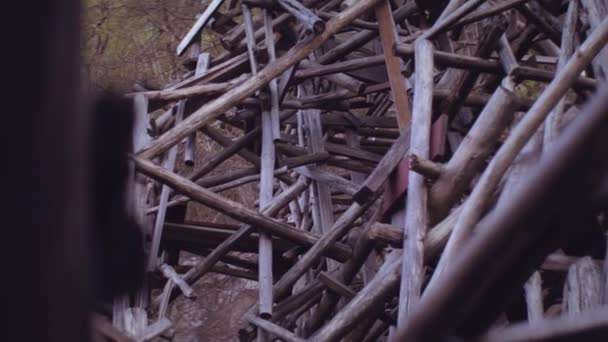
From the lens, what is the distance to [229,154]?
855 cm

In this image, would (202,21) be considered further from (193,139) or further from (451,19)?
(451,19)

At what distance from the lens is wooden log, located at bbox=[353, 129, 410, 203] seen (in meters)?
5.97

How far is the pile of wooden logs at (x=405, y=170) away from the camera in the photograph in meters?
1.94

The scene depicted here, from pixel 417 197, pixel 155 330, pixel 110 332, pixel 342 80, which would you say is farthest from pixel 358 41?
pixel 110 332

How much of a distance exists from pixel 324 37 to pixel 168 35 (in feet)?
41.4

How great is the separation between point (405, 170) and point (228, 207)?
1.49m

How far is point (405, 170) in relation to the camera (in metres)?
5.88

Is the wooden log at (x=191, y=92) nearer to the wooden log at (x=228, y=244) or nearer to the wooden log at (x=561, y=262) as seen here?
the wooden log at (x=228, y=244)

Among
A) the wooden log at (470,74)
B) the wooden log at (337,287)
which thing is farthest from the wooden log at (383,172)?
the wooden log at (337,287)

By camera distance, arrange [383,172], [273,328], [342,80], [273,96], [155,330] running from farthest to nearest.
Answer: [342,80] → [273,96] → [273,328] → [383,172] → [155,330]

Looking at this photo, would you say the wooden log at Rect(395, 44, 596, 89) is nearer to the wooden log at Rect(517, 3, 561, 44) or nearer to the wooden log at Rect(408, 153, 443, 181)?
the wooden log at Rect(517, 3, 561, 44)

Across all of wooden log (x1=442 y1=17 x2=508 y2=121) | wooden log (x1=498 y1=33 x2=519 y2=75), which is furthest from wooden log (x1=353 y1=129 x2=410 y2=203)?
wooden log (x1=498 y1=33 x2=519 y2=75)

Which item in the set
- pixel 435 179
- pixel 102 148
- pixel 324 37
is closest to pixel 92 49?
pixel 324 37

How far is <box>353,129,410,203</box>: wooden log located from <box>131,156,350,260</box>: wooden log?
3.68 ft
